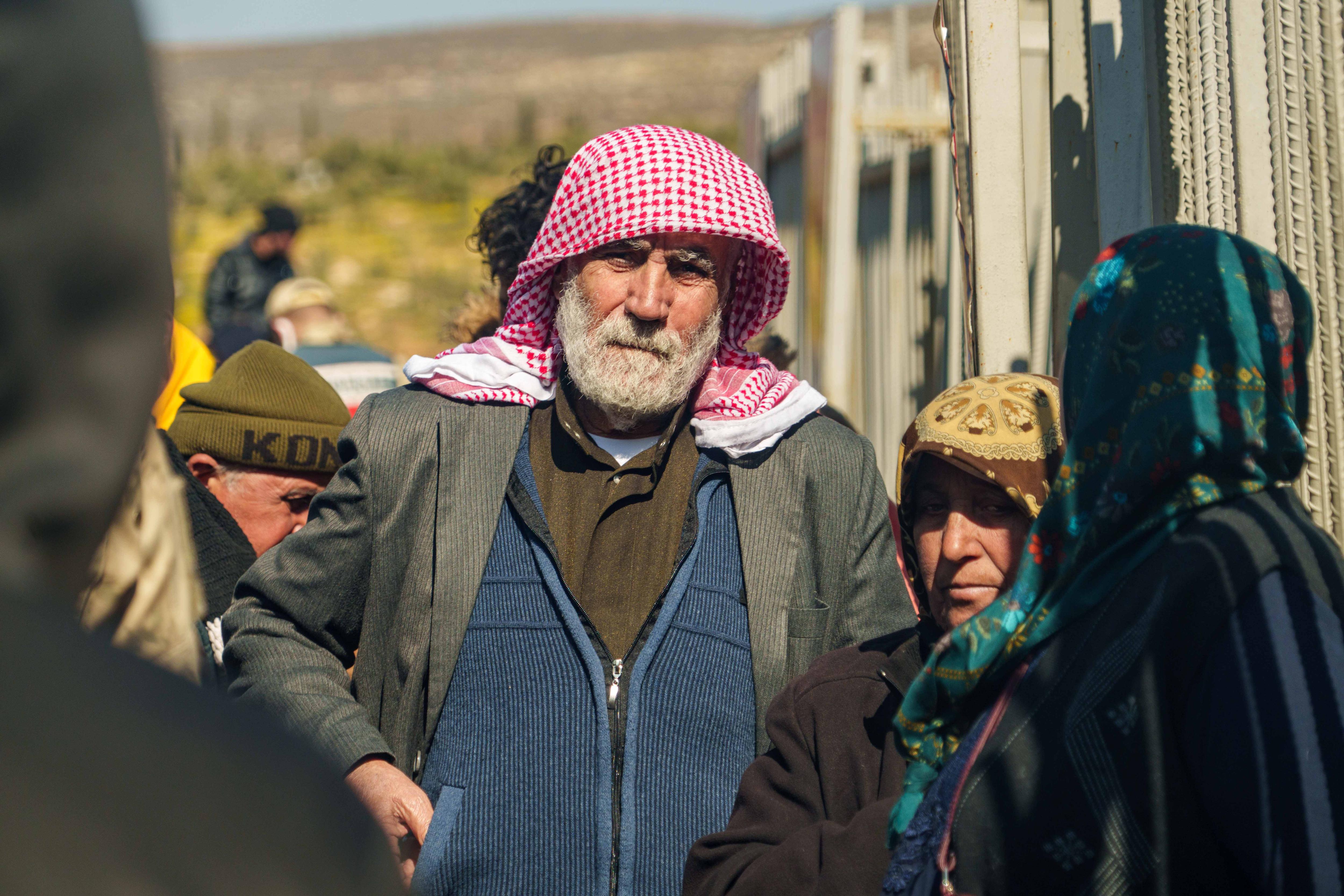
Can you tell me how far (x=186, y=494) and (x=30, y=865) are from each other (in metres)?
2.80

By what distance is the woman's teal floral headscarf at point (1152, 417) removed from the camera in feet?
4.95

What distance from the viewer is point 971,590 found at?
2291 mm

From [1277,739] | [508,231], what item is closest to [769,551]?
[1277,739]

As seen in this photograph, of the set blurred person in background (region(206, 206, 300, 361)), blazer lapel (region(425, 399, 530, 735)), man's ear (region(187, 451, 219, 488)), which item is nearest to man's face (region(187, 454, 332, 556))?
man's ear (region(187, 451, 219, 488))

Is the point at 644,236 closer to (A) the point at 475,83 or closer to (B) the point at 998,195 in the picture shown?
(B) the point at 998,195

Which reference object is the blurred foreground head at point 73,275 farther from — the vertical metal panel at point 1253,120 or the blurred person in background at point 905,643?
the vertical metal panel at point 1253,120

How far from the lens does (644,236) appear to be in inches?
117

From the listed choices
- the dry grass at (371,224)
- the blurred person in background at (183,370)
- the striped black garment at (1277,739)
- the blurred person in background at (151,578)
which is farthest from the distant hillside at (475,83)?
the blurred person in background at (151,578)

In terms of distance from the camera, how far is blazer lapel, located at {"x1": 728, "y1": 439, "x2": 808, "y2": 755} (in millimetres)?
2598

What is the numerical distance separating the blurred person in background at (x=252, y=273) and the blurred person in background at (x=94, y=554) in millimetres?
10622

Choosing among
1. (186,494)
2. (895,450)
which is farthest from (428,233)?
(186,494)

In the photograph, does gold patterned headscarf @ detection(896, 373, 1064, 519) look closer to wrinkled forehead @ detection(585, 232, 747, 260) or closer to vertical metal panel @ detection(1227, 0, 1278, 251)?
vertical metal panel @ detection(1227, 0, 1278, 251)

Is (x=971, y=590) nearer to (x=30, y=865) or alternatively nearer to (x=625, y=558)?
(x=625, y=558)

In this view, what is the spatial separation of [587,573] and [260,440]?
1468 mm
